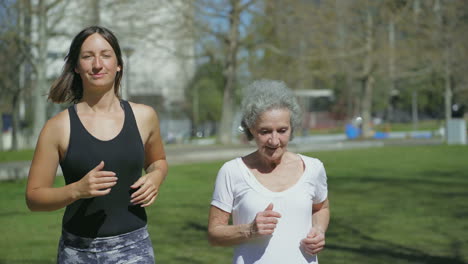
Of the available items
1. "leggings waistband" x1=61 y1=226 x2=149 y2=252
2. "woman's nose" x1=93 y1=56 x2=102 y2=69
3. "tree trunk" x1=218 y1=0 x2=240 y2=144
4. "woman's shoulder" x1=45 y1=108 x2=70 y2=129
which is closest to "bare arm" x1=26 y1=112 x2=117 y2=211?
"woman's shoulder" x1=45 y1=108 x2=70 y2=129

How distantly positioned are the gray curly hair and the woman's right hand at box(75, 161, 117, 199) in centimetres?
75

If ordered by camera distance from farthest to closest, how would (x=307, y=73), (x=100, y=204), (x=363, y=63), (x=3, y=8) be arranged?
(x=363, y=63), (x=307, y=73), (x=3, y=8), (x=100, y=204)

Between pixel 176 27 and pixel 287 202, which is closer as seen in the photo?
pixel 287 202

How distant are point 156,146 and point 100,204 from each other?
52 cm

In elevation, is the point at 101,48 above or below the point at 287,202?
above

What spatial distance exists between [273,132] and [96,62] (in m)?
0.91

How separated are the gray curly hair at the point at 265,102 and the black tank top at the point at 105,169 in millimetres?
574

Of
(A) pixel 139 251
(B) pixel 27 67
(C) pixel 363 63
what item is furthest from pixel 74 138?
(C) pixel 363 63

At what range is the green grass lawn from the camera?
8.54 metres

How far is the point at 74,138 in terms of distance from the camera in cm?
326

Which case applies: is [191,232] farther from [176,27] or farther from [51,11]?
[176,27]

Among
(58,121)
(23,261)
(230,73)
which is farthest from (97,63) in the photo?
(230,73)

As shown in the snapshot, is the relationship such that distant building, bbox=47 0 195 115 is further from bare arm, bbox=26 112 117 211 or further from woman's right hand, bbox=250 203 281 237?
woman's right hand, bbox=250 203 281 237

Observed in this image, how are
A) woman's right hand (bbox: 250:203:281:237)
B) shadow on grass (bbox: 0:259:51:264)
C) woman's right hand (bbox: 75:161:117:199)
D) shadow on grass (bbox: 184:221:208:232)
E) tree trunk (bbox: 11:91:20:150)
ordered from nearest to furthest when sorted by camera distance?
woman's right hand (bbox: 75:161:117:199)
woman's right hand (bbox: 250:203:281:237)
shadow on grass (bbox: 0:259:51:264)
shadow on grass (bbox: 184:221:208:232)
tree trunk (bbox: 11:91:20:150)
